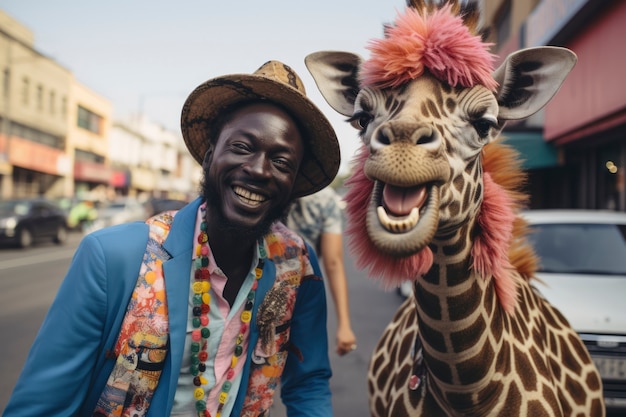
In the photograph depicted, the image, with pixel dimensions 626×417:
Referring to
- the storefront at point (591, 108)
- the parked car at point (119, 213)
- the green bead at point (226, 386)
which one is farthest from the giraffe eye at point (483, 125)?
the parked car at point (119, 213)

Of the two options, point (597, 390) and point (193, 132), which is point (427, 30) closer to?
point (193, 132)

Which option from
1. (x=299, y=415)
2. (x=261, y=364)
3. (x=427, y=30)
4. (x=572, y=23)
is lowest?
(x=299, y=415)

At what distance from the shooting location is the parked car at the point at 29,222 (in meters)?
15.6

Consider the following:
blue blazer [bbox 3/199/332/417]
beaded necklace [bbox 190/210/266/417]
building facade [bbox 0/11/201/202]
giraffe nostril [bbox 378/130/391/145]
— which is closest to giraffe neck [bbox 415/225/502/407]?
giraffe nostril [bbox 378/130/391/145]

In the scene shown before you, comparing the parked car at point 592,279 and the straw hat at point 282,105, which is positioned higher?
the straw hat at point 282,105

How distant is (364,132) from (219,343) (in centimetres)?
97

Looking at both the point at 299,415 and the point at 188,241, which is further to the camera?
the point at 299,415

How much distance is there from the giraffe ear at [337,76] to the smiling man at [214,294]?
16 cm

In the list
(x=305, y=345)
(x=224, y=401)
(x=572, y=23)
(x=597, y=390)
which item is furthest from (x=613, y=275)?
(x=572, y=23)

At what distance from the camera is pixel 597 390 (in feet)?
7.78

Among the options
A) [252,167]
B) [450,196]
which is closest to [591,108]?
[450,196]

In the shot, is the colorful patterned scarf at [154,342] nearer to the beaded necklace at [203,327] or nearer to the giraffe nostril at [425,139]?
the beaded necklace at [203,327]

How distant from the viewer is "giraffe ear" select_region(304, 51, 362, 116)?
2148mm

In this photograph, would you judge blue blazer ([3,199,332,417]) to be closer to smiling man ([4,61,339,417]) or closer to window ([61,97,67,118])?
smiling man ([4,61,339,417])
